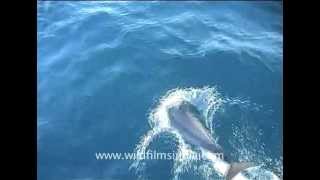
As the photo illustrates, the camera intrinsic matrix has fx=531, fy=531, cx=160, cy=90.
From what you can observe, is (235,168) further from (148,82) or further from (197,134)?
(148,82)

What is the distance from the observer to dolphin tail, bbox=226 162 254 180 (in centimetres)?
242

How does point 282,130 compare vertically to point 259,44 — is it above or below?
below

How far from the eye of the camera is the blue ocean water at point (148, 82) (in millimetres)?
2443

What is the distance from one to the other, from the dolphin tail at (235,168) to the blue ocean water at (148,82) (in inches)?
1.4

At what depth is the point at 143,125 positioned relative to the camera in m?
2.46

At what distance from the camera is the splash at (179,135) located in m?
2.43

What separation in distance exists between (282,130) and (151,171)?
63 centimetres

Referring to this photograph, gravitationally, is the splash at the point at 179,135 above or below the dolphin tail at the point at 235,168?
above

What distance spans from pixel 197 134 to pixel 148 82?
1.09 ft

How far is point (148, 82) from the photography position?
8.16ft
